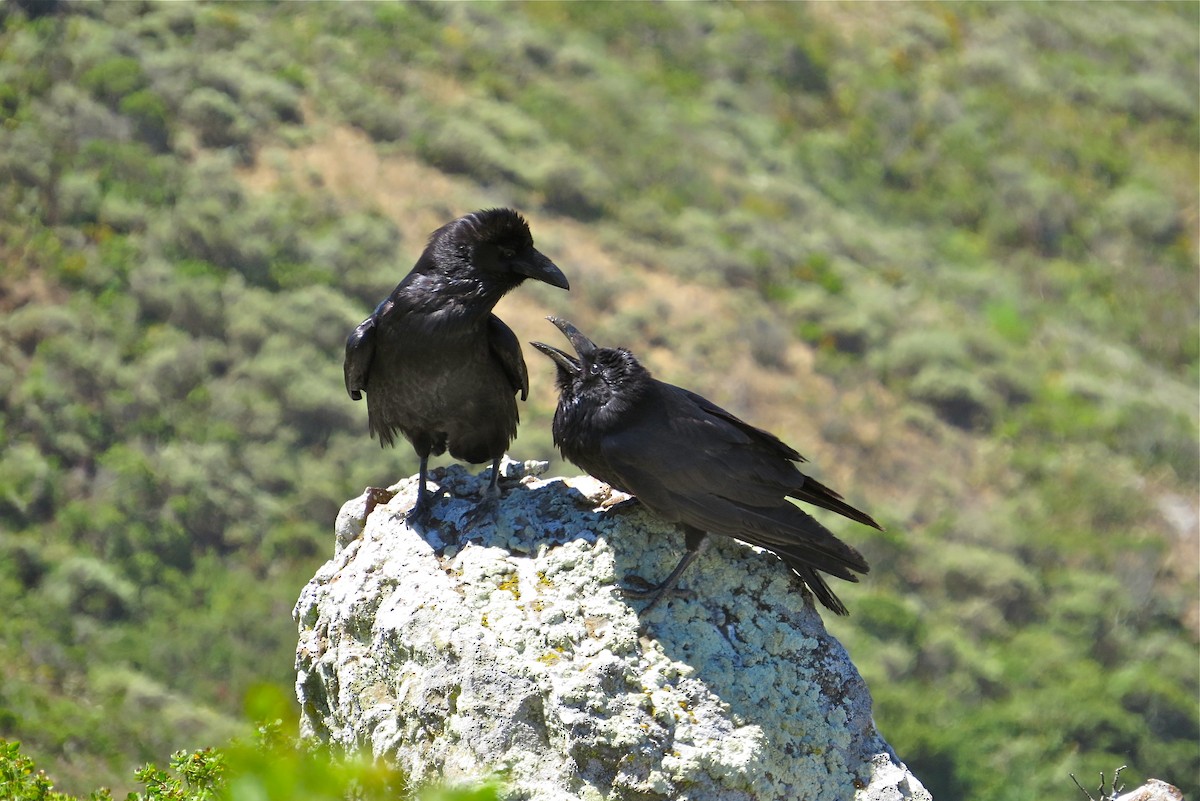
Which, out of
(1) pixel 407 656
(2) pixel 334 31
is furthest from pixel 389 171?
(1) pixel 407 656

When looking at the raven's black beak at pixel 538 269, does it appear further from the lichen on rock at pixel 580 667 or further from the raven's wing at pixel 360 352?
the lichen on rock at pixel 580 667

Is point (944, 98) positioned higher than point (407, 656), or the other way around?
point (407, 656)

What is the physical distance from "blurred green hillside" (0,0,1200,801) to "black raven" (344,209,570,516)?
375 inches

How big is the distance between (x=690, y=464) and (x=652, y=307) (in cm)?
1869

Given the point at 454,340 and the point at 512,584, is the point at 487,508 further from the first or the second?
the point at 454,340

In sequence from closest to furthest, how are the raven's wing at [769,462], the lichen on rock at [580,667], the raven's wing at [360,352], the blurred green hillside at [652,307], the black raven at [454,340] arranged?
the lichen on rock at [580,667], the raven's wing at [769,462], the black raven at [454,340], the raven's wing at [360,352], the blurred green hillside at [652,307]

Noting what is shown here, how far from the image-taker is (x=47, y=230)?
67.2ft

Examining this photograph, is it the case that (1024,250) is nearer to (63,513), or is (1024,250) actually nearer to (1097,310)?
(1097,310)

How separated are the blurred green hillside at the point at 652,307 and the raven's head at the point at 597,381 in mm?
10396

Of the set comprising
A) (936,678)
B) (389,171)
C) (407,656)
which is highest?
(407,656)

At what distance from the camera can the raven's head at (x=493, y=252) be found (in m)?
6.30

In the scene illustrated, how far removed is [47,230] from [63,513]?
5718mm

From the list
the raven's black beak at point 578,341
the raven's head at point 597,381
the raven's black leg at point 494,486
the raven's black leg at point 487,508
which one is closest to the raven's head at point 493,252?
the raven's black beak at point 578,341

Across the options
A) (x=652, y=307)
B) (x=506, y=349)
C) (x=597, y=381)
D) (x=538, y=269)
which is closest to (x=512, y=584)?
(x=597, y=381)
